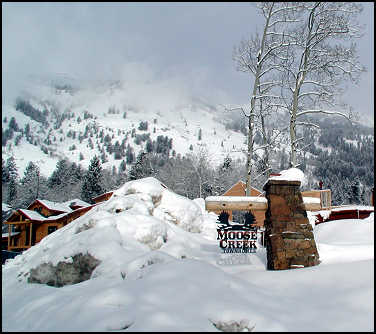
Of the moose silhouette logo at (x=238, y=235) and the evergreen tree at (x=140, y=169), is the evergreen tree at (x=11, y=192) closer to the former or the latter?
the evergreen tree at (x=140, y=169)

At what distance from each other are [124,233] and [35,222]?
25055 mm

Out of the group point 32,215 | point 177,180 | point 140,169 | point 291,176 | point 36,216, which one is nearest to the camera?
point 291,176

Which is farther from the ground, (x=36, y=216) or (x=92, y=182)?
(x=92, y=182)

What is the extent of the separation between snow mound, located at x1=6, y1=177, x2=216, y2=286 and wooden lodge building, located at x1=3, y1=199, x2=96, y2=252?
54.6 feet

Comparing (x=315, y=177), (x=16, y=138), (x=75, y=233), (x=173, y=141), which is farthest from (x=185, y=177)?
(x=16, y=138)

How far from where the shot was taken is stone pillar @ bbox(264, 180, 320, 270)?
6.21 metres

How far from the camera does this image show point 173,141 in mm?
181000

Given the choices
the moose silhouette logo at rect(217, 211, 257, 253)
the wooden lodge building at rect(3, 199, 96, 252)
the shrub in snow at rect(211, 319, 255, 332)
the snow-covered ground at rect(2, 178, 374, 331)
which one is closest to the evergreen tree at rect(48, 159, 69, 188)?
the wooden lodge building at rect(3, 199, 96, 252)

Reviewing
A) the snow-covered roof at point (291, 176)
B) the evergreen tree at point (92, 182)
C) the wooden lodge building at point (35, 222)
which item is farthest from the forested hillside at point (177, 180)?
the snow-covered roof at point (291, 176)

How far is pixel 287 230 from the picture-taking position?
6430 mm

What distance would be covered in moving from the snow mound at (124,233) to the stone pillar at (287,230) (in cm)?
254

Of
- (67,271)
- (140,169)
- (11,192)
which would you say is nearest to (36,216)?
(140,169)

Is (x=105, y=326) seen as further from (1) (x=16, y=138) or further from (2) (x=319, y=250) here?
(1) (x=16, y=138)

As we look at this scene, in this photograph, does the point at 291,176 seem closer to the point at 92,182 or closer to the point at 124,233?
the point at 124,233
